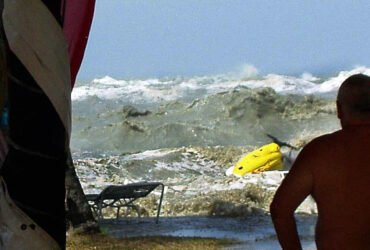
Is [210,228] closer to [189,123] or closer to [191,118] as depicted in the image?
[189,123]

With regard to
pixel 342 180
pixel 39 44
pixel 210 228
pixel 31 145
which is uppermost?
pixel 39 44

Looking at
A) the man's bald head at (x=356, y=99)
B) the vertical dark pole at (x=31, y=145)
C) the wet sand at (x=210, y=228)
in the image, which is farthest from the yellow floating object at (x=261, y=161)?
the vertical dark pole at (x=31, y=145)

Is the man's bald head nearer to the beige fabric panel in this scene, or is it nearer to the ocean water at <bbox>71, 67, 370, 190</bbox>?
the beige fabric panel

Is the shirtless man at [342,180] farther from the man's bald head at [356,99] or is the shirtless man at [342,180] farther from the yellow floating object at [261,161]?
the yellow floating object at [261,161]

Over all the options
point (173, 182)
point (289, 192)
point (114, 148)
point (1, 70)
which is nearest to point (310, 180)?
point (289, 192)

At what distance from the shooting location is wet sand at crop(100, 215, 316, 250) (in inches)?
236

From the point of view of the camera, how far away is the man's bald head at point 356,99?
2.20 metres

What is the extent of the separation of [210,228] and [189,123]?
4.01m

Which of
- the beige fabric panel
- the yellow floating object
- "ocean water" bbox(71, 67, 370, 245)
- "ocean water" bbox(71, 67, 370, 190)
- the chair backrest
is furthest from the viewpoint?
"ocean water" bbox(71, 67, 370, 190)

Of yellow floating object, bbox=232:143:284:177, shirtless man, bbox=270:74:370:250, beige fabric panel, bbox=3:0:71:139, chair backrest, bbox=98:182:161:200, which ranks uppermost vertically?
beige fabric panel, bbox=3:0:71:139

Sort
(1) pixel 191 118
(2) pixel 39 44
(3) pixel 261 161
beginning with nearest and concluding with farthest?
(2) pixel 39 44 < (3) pixel 261 161 < (1) pixel 191 118

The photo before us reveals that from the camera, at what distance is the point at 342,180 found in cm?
219

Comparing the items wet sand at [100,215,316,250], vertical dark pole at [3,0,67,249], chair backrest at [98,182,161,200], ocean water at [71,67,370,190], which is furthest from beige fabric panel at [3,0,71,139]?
ocean water at [71,67,370,190]

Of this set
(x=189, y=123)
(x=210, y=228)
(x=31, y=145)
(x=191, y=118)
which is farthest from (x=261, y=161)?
(x=31, y=145)
